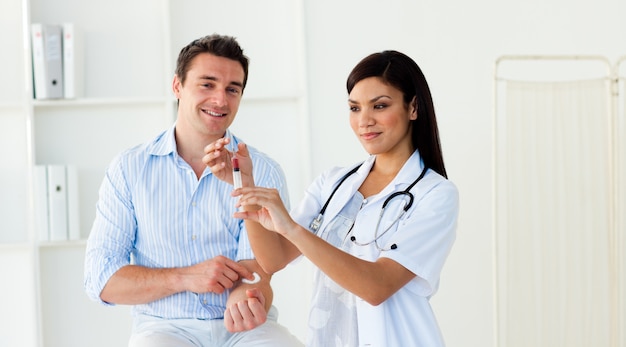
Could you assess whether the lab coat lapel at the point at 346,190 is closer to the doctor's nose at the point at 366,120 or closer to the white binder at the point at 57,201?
the doctor's nose at the point at 366,120

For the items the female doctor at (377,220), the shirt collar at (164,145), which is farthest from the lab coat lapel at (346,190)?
the shirt collar at (164,145)

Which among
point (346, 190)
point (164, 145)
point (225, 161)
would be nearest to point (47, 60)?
point (164, 145)

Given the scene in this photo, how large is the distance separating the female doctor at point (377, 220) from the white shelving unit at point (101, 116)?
150 cm

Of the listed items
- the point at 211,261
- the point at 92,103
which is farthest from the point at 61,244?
the point at 211,261

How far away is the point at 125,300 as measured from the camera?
2.47 meters

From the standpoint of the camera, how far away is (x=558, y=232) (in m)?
3.47

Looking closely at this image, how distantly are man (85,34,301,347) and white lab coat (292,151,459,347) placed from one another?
37 centimetres

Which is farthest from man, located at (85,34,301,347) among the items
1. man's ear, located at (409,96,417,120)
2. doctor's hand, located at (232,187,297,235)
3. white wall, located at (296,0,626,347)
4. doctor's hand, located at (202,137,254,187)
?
white wall, located at (296,0,626,347)

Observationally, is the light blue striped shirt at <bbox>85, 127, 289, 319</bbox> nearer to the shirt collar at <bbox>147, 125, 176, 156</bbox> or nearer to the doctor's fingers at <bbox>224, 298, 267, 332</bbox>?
the shirt collar at <bbox>147, 125, 176, 156</bbox>

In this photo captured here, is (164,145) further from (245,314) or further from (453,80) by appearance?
(453,80)

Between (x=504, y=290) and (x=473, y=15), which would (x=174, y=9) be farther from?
(x=504, y=290)

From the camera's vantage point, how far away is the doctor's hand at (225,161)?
2.26 meters

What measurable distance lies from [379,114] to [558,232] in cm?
149

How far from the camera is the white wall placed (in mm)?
3838
